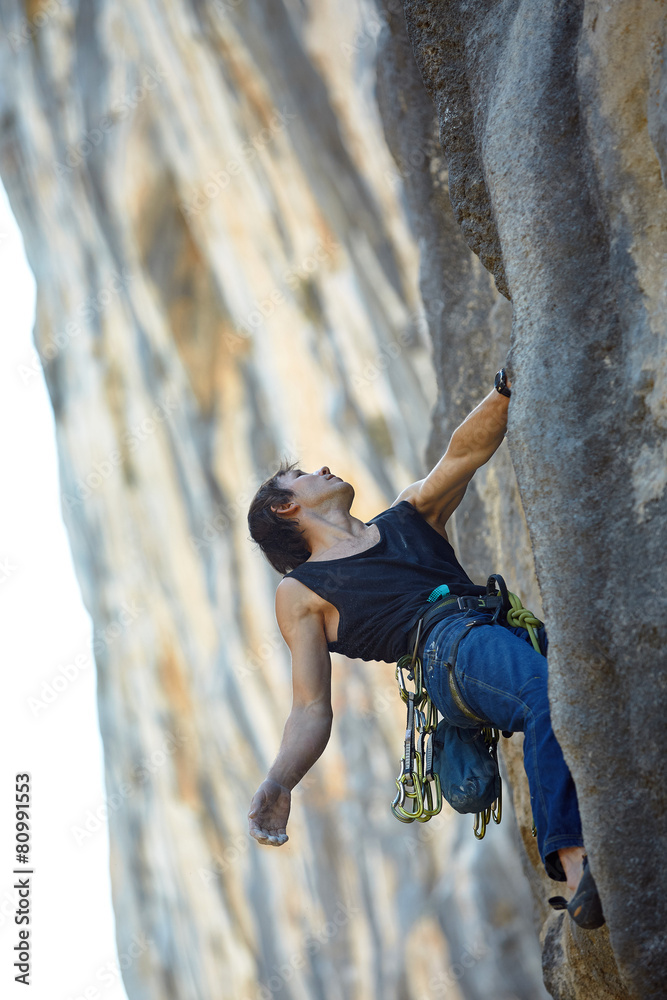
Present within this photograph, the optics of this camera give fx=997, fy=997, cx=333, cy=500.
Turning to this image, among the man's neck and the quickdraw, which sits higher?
the man's neck

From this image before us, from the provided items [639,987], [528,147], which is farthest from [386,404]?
[639,987]

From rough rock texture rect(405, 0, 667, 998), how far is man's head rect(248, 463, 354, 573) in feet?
2.71

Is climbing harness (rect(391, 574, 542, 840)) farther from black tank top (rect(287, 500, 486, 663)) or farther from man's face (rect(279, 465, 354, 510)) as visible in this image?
man's face (rect(279, 465, 354, 510))

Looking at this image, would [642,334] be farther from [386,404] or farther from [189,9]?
[189,9]

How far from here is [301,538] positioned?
2.57m

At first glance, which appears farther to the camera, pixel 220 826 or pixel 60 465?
pixel 60 465

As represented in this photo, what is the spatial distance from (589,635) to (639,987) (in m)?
0.56
